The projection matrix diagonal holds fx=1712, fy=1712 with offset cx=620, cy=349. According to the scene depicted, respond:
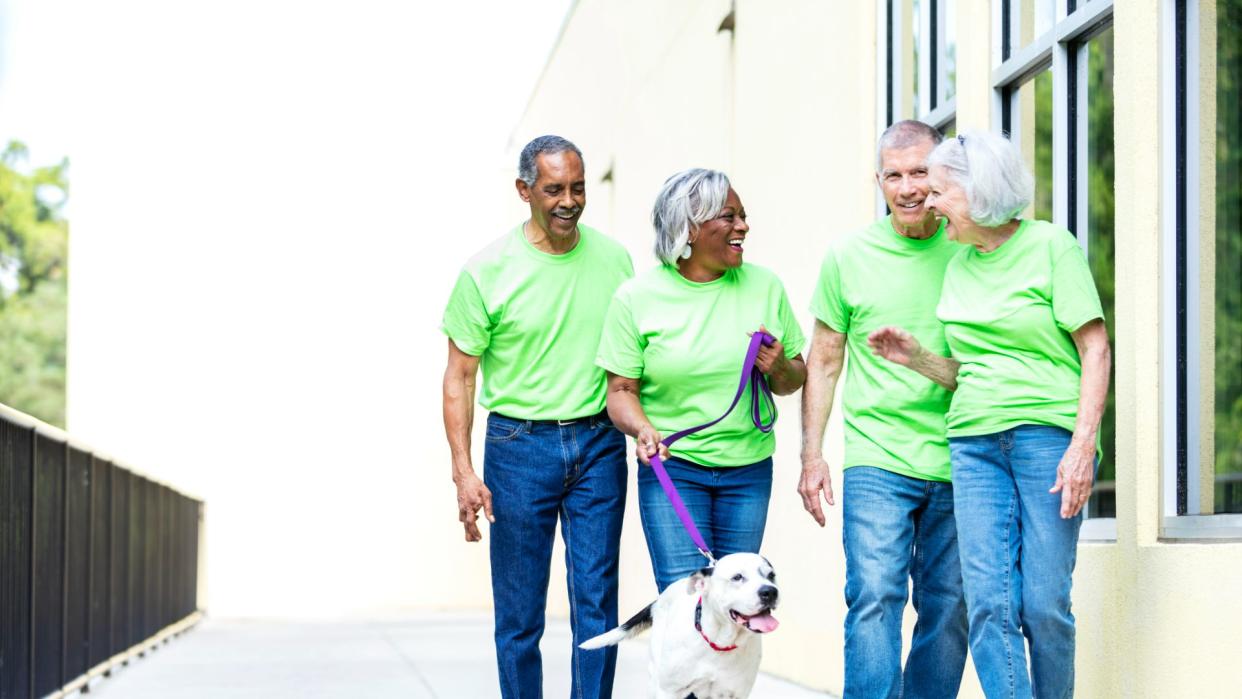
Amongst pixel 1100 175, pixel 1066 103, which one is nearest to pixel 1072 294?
pixel 1066 103

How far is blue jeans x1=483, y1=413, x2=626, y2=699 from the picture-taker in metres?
5.30

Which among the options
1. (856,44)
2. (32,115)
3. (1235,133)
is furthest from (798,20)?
(32,115)

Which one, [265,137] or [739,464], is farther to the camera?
[265,137]

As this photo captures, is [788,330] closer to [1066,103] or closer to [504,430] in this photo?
[504,430]

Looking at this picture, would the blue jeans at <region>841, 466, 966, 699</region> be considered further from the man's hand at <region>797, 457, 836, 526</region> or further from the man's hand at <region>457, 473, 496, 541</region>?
the man's hand at <region>457, 473, 496, 541</region>

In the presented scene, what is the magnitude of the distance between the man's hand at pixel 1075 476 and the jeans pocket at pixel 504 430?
70.1 inches

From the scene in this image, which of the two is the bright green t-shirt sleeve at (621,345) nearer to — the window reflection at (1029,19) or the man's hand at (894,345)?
the man's hand at (894,345)

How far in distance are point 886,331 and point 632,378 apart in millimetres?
806

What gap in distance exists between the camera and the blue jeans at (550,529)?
5305mm

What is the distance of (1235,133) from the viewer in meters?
5.43

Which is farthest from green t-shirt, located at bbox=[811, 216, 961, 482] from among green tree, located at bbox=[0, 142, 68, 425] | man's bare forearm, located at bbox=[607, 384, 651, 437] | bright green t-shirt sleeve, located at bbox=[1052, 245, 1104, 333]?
green tree, located at bbox=[0, 142, 68, 425]

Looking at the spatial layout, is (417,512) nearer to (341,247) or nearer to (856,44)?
(341,247)

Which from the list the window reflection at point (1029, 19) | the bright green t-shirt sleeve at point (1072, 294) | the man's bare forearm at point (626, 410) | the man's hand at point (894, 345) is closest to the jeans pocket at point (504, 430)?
the man's bare forearm at point (626, 410)

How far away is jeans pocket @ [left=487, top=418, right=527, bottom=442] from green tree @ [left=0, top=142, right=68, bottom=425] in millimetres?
46123
